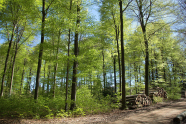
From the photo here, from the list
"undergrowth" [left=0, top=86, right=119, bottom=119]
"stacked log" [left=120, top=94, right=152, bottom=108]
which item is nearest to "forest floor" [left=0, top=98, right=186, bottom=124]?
"undergrowth" [left=0, top=86, right=119, bottom=119]

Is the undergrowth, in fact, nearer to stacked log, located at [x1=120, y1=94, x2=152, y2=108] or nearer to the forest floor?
the forest floor

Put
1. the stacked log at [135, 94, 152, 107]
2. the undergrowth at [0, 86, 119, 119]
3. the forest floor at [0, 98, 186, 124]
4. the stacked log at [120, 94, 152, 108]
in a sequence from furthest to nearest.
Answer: the stacked log at [135, 94, 152, 107] → the stacked log at [120, 94, 152, 108] → the undergrowth at [0, 86, 119, 119] → the forest floor at [0, 98, 186, 124]

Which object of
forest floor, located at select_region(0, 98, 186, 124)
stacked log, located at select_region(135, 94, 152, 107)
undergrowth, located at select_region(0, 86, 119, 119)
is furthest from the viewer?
stacked log, located at select_region(135, 94, 152, 107)

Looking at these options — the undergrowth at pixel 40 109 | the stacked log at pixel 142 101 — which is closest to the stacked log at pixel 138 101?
the stacked log at pixel 142 101

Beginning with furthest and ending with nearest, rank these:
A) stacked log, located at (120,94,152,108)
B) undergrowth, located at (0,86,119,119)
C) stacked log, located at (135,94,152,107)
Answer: stacked log, located at (135,94,152,107), stacked log, located at (120,94,152,108), undergrowth, located at (0,86,119,119)

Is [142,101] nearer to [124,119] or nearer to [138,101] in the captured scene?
[138,101]

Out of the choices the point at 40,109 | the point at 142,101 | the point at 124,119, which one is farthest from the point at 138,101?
the point at 40,109

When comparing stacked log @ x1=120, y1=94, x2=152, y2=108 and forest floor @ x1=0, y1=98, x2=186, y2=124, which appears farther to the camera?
stacked log @ x1=120, y1=94, x2=152, y2=108

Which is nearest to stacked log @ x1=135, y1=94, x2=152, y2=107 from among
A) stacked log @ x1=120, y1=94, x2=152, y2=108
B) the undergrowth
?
stacked log @ x1=120, y1=94, x2=152, y2=108

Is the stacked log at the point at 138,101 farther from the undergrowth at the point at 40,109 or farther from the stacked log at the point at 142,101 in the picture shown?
the undergrowth at the point at 40,109

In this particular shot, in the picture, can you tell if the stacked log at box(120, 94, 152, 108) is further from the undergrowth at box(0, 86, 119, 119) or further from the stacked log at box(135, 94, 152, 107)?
the undergrowth at box(0, 86, 119, 119)

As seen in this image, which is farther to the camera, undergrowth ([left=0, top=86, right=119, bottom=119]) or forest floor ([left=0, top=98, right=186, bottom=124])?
undergrowth ([left=0, top=86, right=119, bottom=119])

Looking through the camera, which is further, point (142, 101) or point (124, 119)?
point (142, 101)

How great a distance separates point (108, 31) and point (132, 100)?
9.01m
